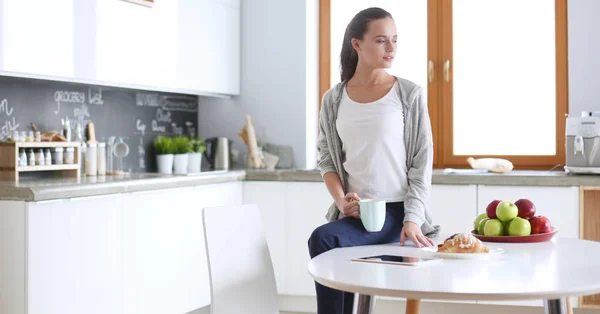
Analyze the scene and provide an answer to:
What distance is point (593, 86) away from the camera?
4.33 meters

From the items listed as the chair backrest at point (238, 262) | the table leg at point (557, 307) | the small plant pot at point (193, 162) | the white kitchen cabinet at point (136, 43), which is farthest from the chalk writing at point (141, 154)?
the table leg at point (557, 307)

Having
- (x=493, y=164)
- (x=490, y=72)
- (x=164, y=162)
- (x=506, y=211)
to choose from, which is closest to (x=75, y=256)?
(x=164, y=162)

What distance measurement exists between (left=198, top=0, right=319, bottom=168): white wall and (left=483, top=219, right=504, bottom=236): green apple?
8.44 feet

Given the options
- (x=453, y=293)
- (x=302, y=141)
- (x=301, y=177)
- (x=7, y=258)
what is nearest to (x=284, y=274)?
(x=301, y=177)

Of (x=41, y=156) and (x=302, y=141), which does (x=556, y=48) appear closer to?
(x=302, y=141)

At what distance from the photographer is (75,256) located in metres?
3.07

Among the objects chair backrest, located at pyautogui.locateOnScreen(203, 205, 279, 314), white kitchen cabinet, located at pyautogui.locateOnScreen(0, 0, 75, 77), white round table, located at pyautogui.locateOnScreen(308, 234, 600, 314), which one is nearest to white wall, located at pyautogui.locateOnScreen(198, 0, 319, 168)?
white kitchen cabinet, located at pyautogui.locateOnScreen(0, 0, 75, 77)

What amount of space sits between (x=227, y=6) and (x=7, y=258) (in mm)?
2388

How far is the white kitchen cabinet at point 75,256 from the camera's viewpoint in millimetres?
2877

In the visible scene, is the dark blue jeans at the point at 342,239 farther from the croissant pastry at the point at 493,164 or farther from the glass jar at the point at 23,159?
the croissant pastry at the point at 493,164

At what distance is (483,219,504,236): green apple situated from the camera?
2305 millimetres

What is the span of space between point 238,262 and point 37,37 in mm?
1501

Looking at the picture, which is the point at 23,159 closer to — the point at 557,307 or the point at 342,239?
the point at 342,239

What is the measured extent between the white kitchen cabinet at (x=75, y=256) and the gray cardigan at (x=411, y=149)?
101cm
